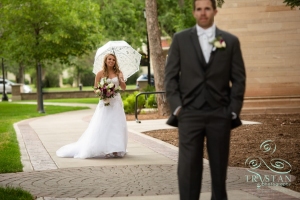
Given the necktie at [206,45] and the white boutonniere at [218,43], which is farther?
the necktie at [206,45]

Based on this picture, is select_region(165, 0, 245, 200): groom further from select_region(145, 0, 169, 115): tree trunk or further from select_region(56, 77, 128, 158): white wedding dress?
select_region(145, 0, 169, 115): tree trunk

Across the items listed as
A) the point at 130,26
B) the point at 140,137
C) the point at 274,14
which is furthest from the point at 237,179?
the point at 130,26

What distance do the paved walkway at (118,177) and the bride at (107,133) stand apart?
0.27 m

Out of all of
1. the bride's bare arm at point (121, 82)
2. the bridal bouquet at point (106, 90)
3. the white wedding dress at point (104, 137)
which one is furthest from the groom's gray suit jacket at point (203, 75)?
the bride's bare arm at point (121, 82)

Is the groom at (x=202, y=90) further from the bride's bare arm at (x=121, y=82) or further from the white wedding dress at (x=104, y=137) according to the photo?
the bride's bare arm at (x=121, y=82)

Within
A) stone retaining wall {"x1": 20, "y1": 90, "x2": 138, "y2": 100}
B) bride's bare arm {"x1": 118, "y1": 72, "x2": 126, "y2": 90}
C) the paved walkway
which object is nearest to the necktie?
the paved walkway

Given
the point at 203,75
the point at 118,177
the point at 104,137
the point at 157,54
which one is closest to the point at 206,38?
the point at 203,75

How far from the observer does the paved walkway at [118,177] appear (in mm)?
8789

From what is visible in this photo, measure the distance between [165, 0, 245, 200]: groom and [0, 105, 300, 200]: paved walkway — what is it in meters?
2.22

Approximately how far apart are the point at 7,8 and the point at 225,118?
26.6 m

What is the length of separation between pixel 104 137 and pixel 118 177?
293cm

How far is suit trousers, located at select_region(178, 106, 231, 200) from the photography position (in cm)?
618

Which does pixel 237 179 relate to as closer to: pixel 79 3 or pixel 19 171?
pixel 19 171

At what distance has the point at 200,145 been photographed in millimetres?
6266
